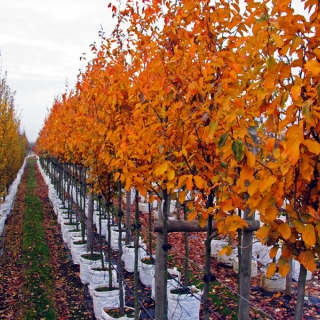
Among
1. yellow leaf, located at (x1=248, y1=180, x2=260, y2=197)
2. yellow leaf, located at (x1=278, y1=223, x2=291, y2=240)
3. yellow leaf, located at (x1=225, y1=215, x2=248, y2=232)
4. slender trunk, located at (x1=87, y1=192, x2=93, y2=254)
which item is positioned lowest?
slender trunk, located at (x1=87, y1=192, x2=93, y2=254)

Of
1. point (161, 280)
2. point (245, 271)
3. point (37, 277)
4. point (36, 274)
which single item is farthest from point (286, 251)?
point (36, 274)

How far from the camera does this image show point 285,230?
1749mm

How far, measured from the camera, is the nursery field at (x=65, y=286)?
627 centimetres

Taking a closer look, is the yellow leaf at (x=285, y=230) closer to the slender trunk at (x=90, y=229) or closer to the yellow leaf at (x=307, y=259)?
the yellow leaf at (x=307, y=259)

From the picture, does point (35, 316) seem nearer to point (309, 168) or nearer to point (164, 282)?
point (164, 282)

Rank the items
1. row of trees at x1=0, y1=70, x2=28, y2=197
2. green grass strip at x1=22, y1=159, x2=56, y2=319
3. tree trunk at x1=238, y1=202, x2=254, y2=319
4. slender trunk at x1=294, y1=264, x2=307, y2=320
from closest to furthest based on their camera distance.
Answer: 1. slender trunk at x1=294, y1=264, x2=307, y2=320
2. tree trunk at x1=238, y1=202, x2=254, y2=319
3. green grass strip at x1=22, y1=159, x2=56, y2=319
4. row of trees at x1=0, y1=70, x2=28, y2=197

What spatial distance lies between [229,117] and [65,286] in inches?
274

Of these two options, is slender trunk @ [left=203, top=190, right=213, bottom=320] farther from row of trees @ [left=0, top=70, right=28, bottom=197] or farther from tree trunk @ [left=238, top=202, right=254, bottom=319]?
row of trees @ [left=0, top=70, right=28, bottom=197]

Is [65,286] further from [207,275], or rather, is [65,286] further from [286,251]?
[286,251]

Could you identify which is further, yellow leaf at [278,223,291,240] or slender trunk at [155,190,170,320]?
slender trunk at [155,190,170,320]

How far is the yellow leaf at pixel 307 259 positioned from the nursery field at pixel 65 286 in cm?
230

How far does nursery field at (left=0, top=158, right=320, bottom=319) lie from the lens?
20.6 feet

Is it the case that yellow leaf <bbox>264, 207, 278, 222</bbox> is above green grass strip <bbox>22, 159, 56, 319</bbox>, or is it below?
above

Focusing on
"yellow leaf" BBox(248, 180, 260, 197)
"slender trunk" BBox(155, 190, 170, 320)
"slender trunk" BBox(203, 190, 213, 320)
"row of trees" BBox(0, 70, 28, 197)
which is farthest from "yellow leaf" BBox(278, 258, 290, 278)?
"row of trees" BBox(0, 70, 28, 197)
